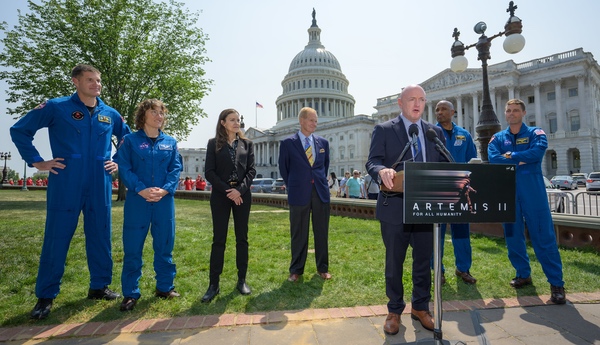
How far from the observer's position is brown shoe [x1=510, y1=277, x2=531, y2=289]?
467 cm

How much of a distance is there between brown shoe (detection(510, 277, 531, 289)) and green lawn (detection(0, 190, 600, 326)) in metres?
0.10

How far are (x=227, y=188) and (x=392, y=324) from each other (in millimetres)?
2504

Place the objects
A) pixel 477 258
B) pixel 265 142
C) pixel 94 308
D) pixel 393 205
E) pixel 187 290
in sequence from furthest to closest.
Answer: pixel 265 142 < pixel 477 258 < pixel 187 290 < pixel 94 308 < pixel 393 205

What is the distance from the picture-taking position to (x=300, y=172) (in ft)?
18.0

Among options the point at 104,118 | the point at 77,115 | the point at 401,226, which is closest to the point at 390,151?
the point at 401,226

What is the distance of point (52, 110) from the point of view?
4172mm

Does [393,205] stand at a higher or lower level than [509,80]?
lower

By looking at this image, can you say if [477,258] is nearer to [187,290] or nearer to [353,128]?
[187,290]

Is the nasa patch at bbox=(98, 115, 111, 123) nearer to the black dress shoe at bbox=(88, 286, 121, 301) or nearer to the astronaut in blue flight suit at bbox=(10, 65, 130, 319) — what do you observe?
the astronaut in blue flight suit at bbox=(10, 65, 130, 319)

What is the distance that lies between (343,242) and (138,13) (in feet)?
76.9

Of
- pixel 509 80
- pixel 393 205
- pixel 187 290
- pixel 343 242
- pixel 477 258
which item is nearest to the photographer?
pixel 393 205

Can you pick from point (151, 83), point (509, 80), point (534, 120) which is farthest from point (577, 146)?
point (151, 83)

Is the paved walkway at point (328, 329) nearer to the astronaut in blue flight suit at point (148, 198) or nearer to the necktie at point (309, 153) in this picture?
the astronaut in blue flight suit at point (148, 198)

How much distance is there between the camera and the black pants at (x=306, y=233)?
5.29 m
